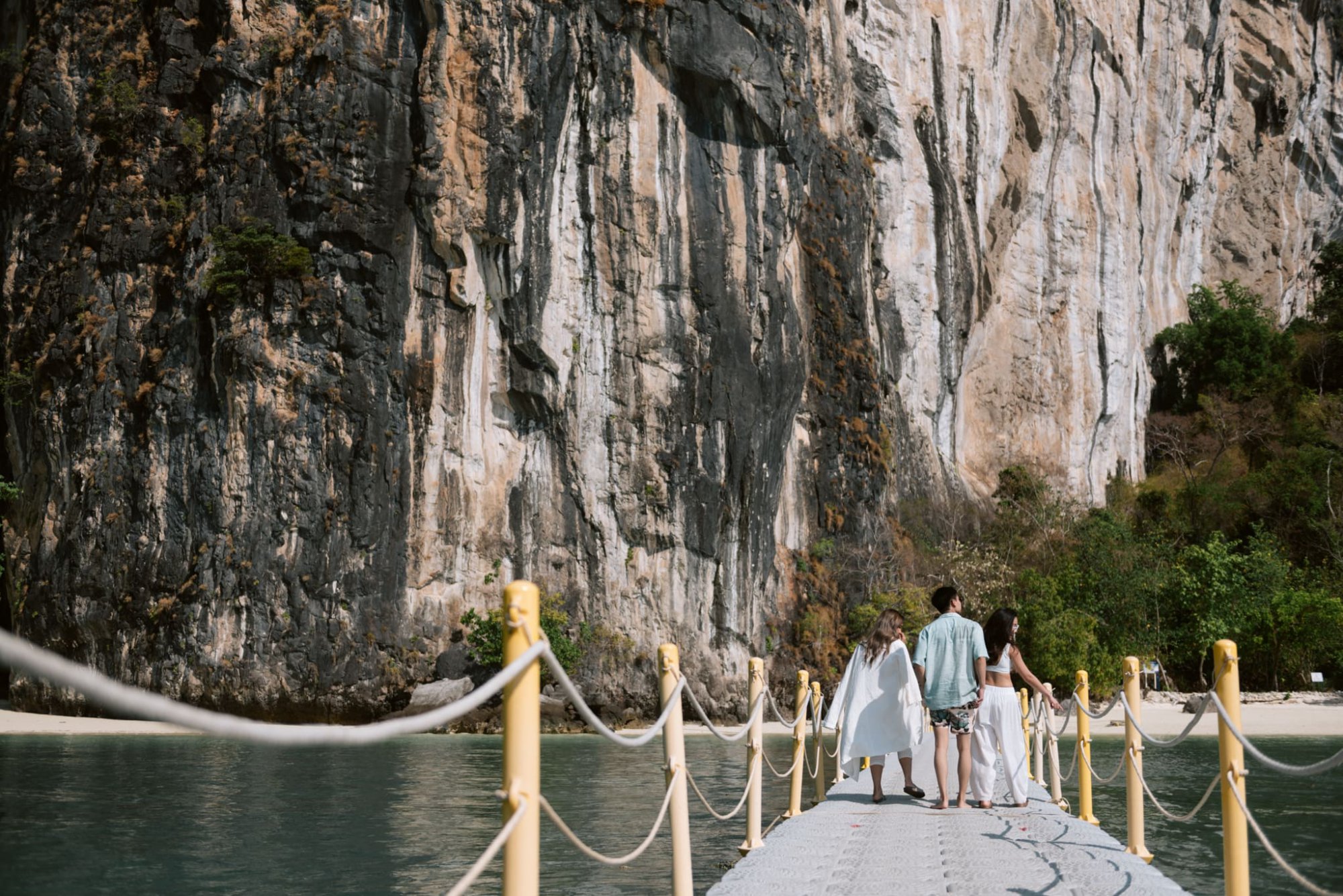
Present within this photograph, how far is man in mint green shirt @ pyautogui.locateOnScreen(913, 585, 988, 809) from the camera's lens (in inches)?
366

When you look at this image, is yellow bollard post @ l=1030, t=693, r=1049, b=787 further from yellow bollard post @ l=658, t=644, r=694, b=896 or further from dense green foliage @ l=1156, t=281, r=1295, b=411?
dense green foliage @ l=1156, t=281, r=1295, b=411

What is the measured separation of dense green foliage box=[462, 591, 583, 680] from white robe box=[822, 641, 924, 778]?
1934 cm

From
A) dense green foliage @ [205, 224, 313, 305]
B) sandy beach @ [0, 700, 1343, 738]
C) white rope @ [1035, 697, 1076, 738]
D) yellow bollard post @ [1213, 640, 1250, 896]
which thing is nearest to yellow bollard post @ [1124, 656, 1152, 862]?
yellow bollard post @ [1213, 640, 1250, 896]

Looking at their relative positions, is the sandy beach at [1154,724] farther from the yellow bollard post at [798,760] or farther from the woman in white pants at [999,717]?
the woman in white pants at [999,717]

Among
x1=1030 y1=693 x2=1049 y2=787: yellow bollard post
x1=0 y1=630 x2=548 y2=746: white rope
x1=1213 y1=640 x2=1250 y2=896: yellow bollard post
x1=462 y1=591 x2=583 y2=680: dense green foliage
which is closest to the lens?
x1=0 y1=630 x2=548 y2=746: white rope

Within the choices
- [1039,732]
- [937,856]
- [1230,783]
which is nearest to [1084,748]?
[937,856]

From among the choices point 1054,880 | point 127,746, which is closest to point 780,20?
point 127,746

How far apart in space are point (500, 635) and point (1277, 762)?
26808 millimetres

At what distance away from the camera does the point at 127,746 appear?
76.2 ft

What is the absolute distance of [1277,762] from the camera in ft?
17.0

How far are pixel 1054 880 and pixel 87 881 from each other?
7147mm

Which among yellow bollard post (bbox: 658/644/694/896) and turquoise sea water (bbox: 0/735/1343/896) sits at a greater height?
yellow bollard post (bbox: 658/644/694/896)

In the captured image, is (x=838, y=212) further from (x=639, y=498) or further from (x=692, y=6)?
(x=639, y=498)

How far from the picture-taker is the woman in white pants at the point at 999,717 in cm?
972
